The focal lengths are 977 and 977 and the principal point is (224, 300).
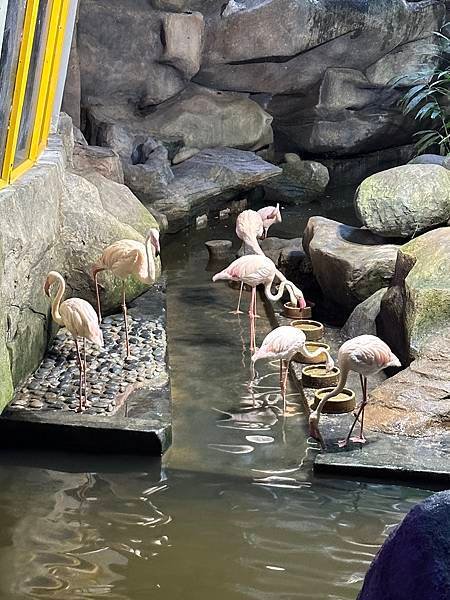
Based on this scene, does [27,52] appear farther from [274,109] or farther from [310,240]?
[274,109]

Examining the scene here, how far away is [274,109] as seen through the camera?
13094mm

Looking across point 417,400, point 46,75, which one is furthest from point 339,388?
point 46,75

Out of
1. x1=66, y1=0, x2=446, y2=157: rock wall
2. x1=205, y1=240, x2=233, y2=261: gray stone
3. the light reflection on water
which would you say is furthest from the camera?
x1=66, y1=0, x2=446, y2=157: rock wall

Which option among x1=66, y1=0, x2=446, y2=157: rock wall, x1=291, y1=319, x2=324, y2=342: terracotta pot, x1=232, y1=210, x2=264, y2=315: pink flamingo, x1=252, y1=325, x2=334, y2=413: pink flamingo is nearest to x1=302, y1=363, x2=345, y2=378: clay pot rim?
x1=252, y1=325, x2=334, y2=413: pink flamingo

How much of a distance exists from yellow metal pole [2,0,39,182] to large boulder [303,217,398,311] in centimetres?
265

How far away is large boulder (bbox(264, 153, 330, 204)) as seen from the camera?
11.9 m

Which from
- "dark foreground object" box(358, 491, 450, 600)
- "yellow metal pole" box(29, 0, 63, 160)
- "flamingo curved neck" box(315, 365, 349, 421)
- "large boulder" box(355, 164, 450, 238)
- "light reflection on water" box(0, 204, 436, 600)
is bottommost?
"light reflection on water" box(0, 204, 436, 600)

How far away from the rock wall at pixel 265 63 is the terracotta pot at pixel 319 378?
199 inches

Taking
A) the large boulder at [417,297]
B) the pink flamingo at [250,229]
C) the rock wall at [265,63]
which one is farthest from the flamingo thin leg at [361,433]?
the rock wall at [265,63]

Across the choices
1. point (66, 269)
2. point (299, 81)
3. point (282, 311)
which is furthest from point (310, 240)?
point (299, 81)

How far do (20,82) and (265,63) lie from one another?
25.0ft

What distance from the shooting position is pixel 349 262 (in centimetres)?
678

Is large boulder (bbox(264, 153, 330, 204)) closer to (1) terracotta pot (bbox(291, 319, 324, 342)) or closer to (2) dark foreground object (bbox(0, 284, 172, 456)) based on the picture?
(1) terracotta pot (bbox(291, 319, 324, 342))

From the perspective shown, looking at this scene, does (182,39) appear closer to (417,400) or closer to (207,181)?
(207,181)
